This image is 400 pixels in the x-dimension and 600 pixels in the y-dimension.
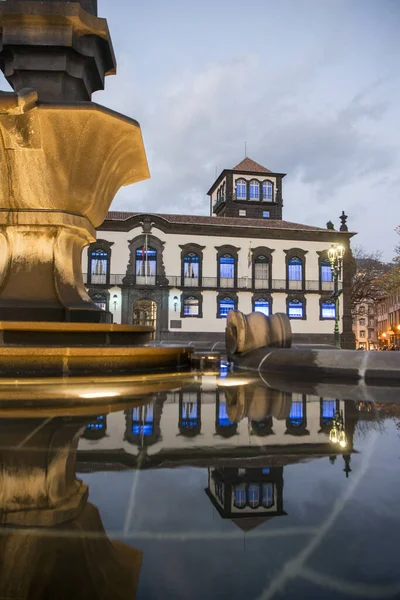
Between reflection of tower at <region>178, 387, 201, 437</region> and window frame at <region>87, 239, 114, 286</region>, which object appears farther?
window frame at <region>87, 239, 114, 286</region>

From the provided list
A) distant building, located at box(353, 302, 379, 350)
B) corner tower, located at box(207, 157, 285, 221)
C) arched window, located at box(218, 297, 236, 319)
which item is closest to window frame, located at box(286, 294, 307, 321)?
arched window, located at box(218, 297, 236, 319)

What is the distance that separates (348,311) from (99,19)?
101 ft

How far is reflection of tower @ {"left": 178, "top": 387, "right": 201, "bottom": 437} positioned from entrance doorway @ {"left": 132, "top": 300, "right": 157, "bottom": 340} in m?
29.0

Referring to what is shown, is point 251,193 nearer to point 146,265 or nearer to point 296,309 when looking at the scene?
point 296,309

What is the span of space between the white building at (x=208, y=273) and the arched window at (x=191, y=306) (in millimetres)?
73

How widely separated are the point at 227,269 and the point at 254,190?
10.5 meters

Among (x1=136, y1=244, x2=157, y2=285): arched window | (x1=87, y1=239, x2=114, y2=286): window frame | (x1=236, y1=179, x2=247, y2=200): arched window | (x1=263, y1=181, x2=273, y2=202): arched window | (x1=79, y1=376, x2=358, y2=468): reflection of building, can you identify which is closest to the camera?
(x1=79, y1=376, x2=358, y2=468): reflection of building

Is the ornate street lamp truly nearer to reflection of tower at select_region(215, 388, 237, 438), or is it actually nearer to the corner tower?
reflection of tower at select_region(215, 388, 237, 438)

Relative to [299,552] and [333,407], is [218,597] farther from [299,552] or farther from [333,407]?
[333,407]

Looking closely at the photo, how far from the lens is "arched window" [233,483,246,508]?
1245 millimetres

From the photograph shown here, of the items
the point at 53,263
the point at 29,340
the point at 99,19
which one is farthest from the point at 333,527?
the point at 99,19

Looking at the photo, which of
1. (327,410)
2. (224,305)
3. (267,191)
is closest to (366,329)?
(267,191)

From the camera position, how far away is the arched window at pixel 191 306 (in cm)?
3178

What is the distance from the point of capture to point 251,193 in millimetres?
39438
